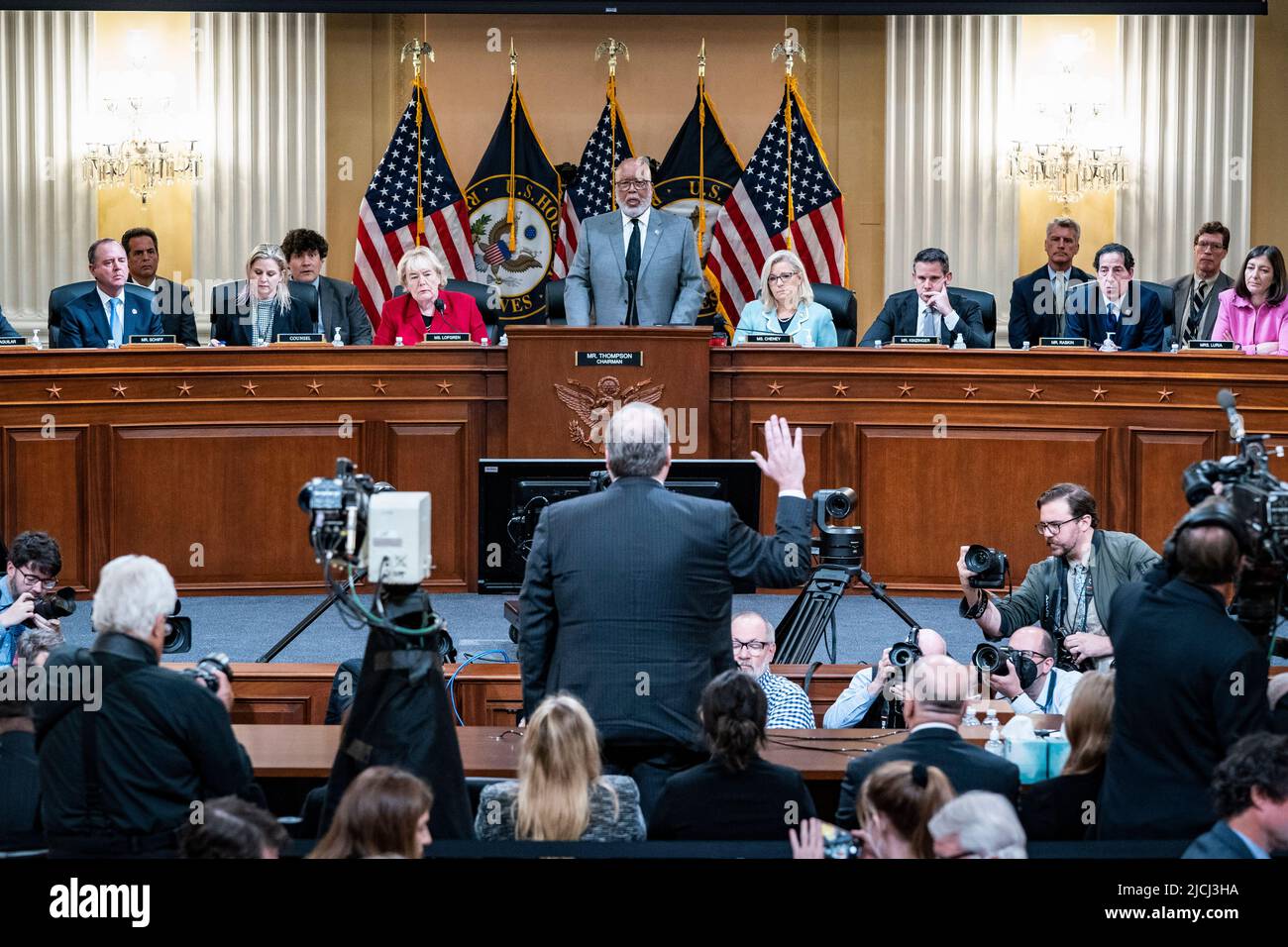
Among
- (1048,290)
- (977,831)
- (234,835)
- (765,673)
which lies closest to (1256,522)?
(977,831)

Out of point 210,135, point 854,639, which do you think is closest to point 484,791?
point 854,639

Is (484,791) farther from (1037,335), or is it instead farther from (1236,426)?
(1037,335)

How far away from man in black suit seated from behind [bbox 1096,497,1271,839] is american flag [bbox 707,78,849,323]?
26.1 feet

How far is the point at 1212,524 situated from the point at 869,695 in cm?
182

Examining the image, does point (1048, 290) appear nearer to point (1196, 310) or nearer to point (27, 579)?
point (1196, 310)

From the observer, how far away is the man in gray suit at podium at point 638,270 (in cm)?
876

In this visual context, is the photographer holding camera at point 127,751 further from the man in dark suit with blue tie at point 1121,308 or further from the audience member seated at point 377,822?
the man in dark suit with blue tie at point 1121,308

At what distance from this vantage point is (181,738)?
3.76 metres

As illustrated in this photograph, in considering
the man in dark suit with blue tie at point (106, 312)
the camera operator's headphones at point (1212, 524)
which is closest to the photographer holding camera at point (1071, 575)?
the camera operator's headphones at point (1212, 524)

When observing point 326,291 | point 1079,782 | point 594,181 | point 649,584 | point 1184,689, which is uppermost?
point 594,181

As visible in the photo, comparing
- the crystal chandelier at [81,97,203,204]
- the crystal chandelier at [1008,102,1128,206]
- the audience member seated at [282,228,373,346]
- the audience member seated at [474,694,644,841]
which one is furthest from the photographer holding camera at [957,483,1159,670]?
the crystal chandelier at [81,97,203,204]

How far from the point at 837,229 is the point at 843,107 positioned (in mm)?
1231

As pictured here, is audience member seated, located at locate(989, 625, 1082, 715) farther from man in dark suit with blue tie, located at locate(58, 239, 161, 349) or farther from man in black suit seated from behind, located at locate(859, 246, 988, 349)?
man in dark suit with blue tie, located at locate(58, 239, 161, 349)

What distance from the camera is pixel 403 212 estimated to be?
11.6 m
